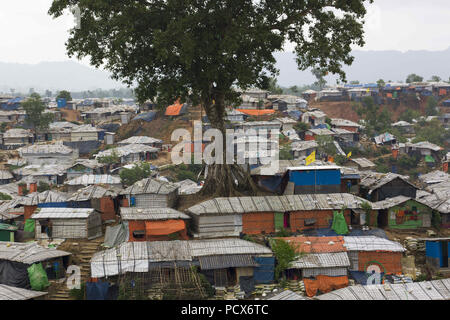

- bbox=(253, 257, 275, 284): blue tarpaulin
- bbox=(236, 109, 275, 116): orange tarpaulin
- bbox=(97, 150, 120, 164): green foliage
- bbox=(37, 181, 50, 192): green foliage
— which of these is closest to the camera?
bbox=(253, 257, 275, 284): blue tarpaulin

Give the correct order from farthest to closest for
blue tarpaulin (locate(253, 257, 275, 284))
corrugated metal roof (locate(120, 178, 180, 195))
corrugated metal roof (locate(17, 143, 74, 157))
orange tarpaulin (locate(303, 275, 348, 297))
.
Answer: corrugated metal roof (locate(17, 143, 74, 157))
corrugated metal roof (locate(120, 178, 180, 195))
blue tarpaulin (locate(253, 257, 275, 284))
orange tarpaulin (locate(303, 275, 348, 297))

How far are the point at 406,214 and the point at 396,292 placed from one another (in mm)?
8326

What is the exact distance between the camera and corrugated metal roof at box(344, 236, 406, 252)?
20.4 meters

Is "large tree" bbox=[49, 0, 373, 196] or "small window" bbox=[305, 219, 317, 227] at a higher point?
Answer: "large tree" bbox=[49, 0, 373, 196]

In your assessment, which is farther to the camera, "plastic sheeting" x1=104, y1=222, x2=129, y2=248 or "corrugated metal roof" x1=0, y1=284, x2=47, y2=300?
"plastic sheeting" x1=104, y1=222, x2=129, y2=248

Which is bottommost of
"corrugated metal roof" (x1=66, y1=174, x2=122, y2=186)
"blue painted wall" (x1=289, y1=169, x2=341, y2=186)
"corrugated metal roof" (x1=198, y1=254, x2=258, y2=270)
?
"corrugated metal roof" (x1=198, y1=254, x2=258, y2=270)

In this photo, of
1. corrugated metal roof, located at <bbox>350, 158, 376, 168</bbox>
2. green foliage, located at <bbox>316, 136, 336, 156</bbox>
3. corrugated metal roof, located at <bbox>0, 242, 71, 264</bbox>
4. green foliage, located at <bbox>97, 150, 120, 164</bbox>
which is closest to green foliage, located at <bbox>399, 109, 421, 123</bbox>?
green foliage, located at <bbox>316, 136, 336, 156</bbox>

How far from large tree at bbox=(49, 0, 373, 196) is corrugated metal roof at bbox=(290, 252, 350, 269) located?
8374 mm

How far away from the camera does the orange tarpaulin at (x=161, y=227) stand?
71.8ft

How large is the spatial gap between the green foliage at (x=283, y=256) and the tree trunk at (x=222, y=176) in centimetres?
520

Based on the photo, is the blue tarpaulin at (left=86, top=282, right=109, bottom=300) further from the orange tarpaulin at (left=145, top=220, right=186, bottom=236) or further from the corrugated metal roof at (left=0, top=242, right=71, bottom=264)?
the orange tarpaulin at (left=145, top=220, right=186, bottom=236)

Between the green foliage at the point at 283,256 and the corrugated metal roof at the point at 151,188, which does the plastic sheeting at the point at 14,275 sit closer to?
the corrugated metal roof at the point at 151,188

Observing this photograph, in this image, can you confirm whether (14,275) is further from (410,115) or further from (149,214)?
(410,115)

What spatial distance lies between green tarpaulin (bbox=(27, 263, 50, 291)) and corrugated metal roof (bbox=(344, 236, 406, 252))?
12.3m
